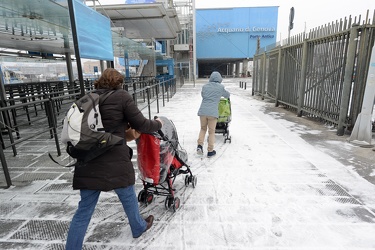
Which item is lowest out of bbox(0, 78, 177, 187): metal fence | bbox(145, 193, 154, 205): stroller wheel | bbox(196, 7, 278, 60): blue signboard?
bbox(145, 193, 154, 205): stroller wheel

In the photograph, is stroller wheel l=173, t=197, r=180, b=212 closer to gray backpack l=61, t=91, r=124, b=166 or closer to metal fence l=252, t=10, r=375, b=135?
gray backpack l=61, t=91, r=124, b=166

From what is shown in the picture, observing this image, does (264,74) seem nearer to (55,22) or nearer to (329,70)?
(329,70)

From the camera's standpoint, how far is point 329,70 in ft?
19.5

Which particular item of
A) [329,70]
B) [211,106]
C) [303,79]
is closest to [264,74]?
[303,79]

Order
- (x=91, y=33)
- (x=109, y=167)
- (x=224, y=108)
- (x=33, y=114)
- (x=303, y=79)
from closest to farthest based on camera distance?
1. (x=109, y=167)
2. (x=91, y=33)
3. (x=224, y=108)
4. (x=303, y=79)
5. (x=33, y=114)

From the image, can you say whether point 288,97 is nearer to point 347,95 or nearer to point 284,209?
point 347,95

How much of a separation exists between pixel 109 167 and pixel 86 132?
1.14 ft

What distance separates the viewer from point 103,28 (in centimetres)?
509

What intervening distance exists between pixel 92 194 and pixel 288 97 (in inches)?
328

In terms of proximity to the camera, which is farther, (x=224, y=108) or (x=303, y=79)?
(x=303, y=79)

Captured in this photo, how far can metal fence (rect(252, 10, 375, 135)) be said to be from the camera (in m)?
4.97

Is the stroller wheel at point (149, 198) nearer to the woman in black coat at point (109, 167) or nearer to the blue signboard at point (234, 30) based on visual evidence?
the woman in black coat at point (109, 167)

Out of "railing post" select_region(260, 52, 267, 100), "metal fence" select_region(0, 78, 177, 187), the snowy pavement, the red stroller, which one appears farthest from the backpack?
"railing post" select_region(260, 52, 267, 100)

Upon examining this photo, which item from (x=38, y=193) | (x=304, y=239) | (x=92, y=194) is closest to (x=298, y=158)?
(x=304, y=239)
